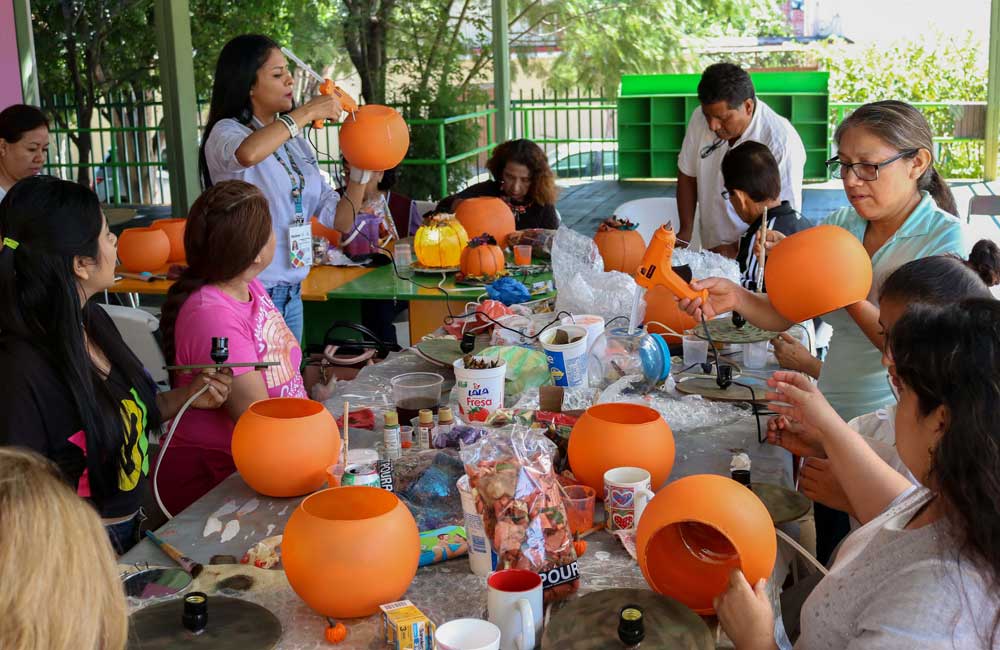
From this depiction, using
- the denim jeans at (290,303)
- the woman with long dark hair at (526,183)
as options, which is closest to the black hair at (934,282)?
the denim jeans at (290,303)

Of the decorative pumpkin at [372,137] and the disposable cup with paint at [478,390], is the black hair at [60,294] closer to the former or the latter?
the disposable cup with paint at [478,390]

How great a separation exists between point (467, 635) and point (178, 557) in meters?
0.66

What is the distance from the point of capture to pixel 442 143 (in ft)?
31.0

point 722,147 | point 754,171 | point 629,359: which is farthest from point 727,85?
point 629,359

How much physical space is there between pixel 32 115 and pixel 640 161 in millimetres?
10245

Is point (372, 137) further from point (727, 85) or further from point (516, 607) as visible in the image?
point (516, 607)

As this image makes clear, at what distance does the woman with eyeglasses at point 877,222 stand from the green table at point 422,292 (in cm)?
157

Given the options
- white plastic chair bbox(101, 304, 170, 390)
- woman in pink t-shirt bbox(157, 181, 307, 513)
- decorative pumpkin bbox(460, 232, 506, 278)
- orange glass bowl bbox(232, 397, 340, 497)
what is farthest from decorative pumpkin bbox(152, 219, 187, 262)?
orange glass bowl bbox(232, 397, 340, 497)

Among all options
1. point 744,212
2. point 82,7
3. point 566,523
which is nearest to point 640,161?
point 82,7

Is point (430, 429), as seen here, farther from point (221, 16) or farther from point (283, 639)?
point (221, 16)

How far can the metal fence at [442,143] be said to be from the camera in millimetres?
7355

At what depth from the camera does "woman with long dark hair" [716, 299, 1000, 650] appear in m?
1.20

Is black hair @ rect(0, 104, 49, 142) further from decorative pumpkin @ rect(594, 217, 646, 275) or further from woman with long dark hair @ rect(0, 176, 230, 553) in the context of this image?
decorative pumpkin @ rect(594, 217, 646, 275)

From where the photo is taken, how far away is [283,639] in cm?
154
